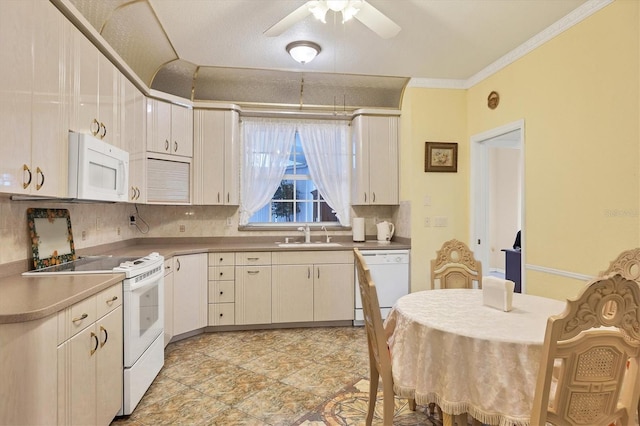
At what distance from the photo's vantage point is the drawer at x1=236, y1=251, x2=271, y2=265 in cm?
366

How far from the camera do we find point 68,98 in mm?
1969

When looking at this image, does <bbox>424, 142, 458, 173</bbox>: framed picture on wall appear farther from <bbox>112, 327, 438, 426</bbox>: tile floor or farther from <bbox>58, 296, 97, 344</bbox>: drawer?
<bbox>58, 296, 97, 344</bbox>: drawer

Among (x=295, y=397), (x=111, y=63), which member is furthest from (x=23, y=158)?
(x=295, y=397)

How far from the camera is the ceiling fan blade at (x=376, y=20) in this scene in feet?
6.84

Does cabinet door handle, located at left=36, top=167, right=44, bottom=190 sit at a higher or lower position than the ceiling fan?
lower

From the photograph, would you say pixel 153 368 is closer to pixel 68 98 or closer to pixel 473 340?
pixel 68 98

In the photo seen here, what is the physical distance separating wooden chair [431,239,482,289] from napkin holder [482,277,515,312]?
0.68 meters

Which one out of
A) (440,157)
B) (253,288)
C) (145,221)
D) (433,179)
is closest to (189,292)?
(253,288)

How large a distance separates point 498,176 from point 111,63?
6.68m

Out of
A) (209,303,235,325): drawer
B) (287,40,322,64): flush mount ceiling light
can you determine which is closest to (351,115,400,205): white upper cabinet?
(287,40,322,64): flush mount ceiling light

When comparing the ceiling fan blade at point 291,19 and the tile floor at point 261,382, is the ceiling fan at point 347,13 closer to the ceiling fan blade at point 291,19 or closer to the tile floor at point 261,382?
the ceiling fan blade at point 291,19

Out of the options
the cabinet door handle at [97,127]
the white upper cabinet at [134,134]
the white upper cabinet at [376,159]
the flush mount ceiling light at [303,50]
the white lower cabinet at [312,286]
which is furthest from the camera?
the white upper cabinet at [376,159]

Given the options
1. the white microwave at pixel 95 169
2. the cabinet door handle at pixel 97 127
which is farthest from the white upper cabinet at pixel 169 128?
the cabinet door handle at pixel 97 127

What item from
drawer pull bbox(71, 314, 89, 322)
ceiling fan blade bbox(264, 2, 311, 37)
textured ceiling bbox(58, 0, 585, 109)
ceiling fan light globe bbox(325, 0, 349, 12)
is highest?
textured ceiling bbox(58, 0, 585, 109)
